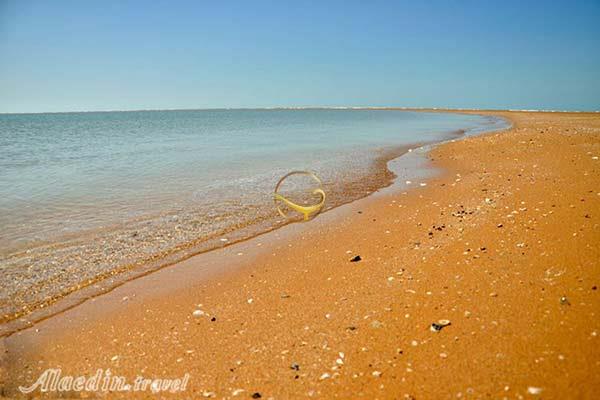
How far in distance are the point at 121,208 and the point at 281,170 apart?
25.6 feet

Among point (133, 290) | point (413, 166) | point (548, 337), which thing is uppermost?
point (413, 166)

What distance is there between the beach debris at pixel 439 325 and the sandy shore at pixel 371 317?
7cm

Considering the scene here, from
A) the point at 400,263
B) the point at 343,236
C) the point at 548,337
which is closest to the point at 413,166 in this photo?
the point at 343,236

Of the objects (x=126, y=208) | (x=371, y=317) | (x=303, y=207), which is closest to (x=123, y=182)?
(x=126, y=208)

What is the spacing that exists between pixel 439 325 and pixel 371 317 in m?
0.82

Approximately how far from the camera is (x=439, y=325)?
404cm

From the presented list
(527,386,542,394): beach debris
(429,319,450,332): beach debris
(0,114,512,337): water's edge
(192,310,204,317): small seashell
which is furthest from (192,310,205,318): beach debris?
(527,386,542,394): beach debris

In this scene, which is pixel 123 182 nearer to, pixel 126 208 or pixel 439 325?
pixel 126 208

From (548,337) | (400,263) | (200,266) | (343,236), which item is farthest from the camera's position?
(343,236)

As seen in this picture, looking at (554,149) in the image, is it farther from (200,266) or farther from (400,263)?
(200,266)

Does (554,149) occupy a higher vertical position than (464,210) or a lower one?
higher

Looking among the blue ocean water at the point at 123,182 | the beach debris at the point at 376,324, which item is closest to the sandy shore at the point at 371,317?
the beach debris at the point at 376,324

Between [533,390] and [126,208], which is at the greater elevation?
[126,208]

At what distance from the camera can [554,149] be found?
15.1 metres
